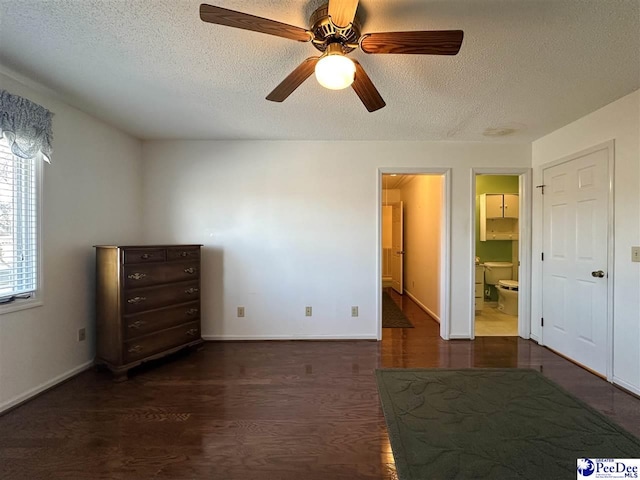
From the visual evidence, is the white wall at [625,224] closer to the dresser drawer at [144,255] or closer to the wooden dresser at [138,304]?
the wooden dresser at [138,304]

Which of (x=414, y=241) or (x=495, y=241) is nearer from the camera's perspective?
(x=495, y=241)

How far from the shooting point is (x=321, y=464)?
4.81ft

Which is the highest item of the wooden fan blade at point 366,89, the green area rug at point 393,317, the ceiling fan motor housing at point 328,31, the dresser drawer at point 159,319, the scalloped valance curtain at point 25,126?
the ceiling fan motor housing at point 328,31

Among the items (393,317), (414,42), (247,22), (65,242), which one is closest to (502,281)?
(393,317)

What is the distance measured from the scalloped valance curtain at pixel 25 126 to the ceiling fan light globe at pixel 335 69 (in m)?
2.19

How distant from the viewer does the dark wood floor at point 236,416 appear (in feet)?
4.82

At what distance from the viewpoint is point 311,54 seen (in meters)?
1.71

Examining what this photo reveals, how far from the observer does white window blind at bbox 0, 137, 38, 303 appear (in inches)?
76.0

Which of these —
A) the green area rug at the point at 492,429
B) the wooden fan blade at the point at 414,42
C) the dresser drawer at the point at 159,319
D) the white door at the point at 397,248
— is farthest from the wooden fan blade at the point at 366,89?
the white door at the point at 397,248

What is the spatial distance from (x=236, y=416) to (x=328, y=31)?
7.98 ft

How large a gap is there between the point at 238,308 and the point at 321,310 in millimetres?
1008

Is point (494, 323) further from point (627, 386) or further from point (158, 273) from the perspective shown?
point (158, 273)

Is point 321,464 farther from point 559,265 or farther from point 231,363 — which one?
point 559,265

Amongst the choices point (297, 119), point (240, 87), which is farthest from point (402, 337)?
point (240, 87)
